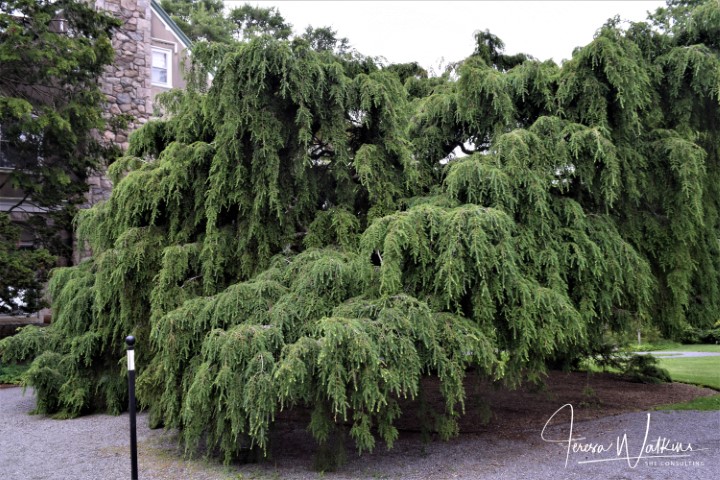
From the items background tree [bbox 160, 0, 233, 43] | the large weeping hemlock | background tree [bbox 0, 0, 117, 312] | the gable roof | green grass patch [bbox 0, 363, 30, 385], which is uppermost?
background tree [bbox 160, 0, 233, 43]

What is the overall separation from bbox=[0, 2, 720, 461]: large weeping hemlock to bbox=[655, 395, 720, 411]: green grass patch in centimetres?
159

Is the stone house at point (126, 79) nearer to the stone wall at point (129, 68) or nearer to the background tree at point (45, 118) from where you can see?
the stone wall at point (129, 68)

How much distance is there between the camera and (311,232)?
670 cm

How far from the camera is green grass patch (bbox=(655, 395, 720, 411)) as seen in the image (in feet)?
25.5

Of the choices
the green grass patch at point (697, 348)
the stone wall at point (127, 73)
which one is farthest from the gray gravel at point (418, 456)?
the green grass patch at point (697, 348)

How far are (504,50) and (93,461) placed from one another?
25.5 feet

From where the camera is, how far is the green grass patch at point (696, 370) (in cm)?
1030

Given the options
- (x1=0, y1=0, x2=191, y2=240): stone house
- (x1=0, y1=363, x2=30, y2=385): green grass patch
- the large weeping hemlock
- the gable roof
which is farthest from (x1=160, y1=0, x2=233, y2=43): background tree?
the large weeping hemlock

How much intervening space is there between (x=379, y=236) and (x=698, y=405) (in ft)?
19.1

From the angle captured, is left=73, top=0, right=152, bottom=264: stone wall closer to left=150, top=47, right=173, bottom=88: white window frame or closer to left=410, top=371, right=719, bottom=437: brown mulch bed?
left=150, top=47, right=173, bottom=88: white window frame

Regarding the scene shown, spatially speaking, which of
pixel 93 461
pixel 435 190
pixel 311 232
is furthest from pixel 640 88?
pixel 93 461

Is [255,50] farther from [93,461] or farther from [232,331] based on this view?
[93,461]

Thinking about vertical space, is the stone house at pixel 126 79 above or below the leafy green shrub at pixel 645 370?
above

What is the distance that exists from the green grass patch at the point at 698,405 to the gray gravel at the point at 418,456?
43 cm
